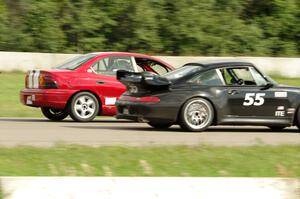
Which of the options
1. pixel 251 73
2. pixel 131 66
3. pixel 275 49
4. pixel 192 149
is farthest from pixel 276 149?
pixel 275 49

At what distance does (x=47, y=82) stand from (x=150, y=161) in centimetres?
626

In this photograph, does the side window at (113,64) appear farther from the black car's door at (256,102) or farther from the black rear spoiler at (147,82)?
the black car's door at (256,102)

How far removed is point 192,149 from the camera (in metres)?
10.8

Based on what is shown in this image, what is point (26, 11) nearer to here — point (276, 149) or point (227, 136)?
point (227, 136)

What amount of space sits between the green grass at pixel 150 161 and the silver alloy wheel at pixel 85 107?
4.77m

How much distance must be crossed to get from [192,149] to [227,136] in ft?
8.97

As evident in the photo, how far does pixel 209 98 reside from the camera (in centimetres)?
1365

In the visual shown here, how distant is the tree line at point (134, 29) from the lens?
104 feet

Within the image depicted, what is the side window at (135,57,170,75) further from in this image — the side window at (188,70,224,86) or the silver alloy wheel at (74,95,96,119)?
the side window at (188,70,224,86)

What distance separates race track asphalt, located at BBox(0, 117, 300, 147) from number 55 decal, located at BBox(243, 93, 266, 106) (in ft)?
1.85

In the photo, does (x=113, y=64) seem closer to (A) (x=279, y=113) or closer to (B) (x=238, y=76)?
(B) (x=238, y=76)

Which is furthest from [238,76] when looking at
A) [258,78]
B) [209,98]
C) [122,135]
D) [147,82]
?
[122,135]

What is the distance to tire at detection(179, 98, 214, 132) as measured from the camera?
13.6 m

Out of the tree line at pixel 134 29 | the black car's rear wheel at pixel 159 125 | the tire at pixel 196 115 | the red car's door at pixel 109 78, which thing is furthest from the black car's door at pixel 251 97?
the tree line at pixel 134 29
